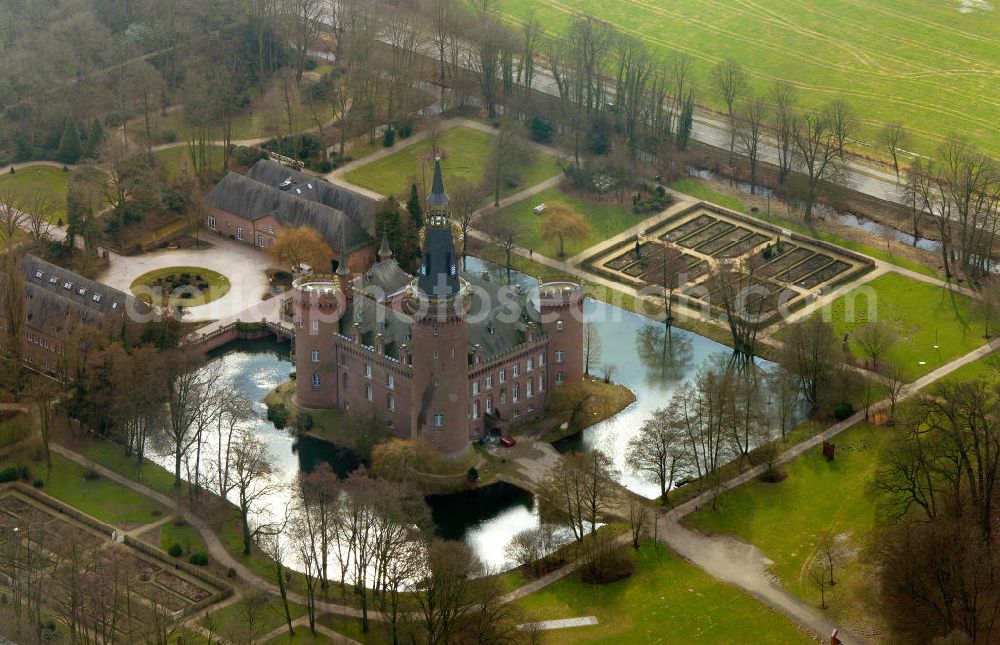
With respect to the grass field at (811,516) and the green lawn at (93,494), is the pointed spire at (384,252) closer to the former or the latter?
the green lawn at (93,494)

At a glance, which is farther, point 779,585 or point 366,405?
point 366,405

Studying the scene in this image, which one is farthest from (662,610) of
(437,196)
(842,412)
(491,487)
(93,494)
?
(93,494)

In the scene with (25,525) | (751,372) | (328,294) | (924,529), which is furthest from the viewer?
(751,372)

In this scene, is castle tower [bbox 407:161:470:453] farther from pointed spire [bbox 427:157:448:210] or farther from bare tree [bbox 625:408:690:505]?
bare tree [bbox 625:408:690:505]

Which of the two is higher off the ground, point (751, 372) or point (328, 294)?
point (328, 294)

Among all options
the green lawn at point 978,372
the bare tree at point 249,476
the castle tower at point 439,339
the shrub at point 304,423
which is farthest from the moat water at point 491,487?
the green lawn at point 978,372

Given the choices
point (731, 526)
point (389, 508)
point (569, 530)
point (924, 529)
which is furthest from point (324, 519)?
point (924, 529)

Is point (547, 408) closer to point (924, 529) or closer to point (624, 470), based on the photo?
point (624, 470)

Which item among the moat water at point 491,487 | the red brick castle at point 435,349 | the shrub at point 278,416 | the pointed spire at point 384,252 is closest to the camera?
the moat water at point 491,487
